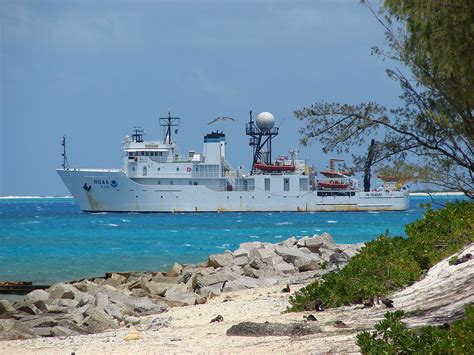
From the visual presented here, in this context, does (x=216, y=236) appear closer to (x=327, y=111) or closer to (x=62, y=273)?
(x=62, y=273)

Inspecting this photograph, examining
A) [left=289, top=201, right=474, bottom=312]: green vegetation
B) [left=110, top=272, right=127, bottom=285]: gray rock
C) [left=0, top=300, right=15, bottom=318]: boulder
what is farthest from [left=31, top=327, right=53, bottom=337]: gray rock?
[left=110, top=272, right=127, bottom=285]: gray rock

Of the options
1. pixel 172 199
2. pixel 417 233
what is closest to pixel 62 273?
pixel 417 233

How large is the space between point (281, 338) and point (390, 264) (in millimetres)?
2326

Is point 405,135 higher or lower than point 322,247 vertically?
higher

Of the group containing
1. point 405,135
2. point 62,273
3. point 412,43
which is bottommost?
point 62,273

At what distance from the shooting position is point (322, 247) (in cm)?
1911

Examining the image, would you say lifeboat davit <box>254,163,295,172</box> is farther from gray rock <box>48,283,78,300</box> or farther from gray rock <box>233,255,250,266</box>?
gray rock <box>48,283,78,300</box>

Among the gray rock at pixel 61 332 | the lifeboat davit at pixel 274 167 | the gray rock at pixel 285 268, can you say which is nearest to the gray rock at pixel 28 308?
the gray rock at pixel 61 332

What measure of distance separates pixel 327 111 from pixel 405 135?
0.94 meters

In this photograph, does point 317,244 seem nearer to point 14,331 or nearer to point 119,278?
point 119,278

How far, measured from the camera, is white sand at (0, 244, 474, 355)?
21.5ft

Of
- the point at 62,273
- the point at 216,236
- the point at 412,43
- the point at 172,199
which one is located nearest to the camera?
the point at 412,43

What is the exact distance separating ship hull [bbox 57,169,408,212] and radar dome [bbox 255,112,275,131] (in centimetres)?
654

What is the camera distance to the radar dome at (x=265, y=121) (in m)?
65.2
